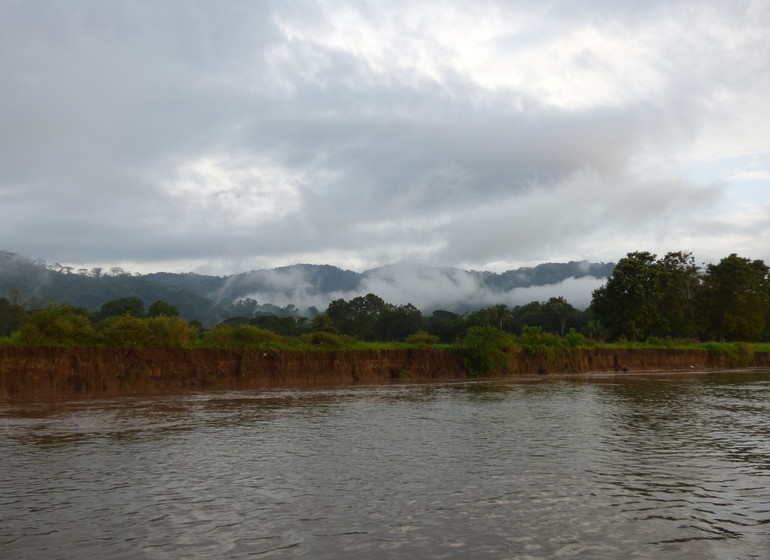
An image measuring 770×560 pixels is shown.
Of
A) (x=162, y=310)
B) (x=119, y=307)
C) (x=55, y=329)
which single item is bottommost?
(x=55, y=329)

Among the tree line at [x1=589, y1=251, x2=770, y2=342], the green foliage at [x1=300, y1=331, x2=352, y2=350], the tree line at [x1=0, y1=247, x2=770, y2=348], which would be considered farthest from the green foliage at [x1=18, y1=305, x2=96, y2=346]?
the tree line at [x1=589, y1=251, x2=770, y2=342]

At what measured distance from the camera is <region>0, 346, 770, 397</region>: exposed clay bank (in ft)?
93.5

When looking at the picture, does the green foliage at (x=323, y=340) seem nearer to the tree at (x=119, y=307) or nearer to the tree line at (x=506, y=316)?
the tree line at (x=506, y=316)

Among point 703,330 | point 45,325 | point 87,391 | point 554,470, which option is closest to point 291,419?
point 554,470

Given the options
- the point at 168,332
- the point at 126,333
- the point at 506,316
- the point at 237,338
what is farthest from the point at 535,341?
the point at 506,316

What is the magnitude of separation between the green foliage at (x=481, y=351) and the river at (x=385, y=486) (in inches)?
1005

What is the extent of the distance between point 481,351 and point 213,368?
21681 millimetres

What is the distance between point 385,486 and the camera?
9.97m

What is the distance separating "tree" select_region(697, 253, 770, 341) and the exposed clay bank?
34747mm

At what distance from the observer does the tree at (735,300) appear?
7331 centimetres

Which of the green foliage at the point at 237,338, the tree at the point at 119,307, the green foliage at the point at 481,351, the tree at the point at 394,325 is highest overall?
the tree at the point at 119,307

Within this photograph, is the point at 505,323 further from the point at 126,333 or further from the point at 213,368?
the point at 126,333

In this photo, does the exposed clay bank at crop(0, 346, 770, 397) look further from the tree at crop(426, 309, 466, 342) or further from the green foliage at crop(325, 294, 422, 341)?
the green foliage at crop(325, 294, 422, 341)

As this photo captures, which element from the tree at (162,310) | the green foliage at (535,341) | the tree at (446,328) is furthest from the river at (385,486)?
the tree at (446,328)
